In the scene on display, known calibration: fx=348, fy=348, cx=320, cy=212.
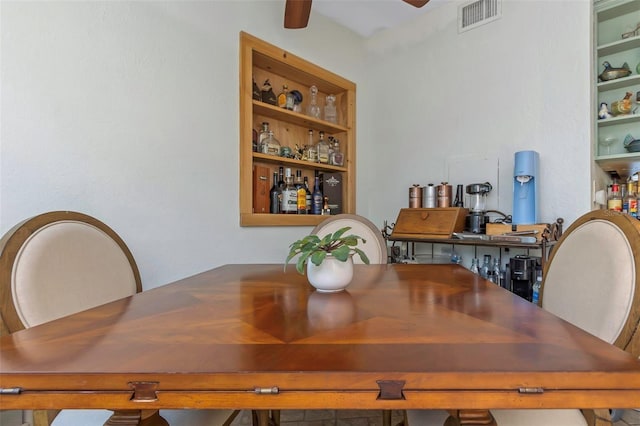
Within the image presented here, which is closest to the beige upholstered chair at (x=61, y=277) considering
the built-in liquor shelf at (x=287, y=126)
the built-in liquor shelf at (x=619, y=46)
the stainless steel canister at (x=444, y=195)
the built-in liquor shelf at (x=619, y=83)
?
the built-in liquor shelf at (x=287, y=126)

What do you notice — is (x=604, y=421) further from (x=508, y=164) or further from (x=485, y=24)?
(x=485, y=24)

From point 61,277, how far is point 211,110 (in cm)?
135

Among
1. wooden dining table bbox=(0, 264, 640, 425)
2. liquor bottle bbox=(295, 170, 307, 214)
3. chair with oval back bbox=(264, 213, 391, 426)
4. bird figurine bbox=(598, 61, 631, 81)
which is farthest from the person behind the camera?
liquor bottle bbox=(295, 170, 307, 214)

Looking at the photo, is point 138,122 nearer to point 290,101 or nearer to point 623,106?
point 290,101

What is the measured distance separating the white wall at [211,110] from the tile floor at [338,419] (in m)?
0.95

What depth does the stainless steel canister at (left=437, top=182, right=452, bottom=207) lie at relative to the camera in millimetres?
2520

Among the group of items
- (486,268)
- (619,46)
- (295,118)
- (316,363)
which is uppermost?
Result: (619,46)

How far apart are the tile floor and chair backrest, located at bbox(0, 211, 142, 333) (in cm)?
94

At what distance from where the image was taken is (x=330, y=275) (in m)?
1.05

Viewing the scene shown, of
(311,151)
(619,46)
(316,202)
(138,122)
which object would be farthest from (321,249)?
(619,46)

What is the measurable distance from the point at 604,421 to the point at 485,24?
8.71 feet

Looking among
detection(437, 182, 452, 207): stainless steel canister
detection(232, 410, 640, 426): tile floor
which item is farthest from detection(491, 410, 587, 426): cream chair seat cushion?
detection(437, 182, 452, 207): stainless steel canister

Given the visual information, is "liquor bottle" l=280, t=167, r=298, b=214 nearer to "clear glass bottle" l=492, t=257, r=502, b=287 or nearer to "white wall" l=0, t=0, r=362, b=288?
"white wall" l=0, t=0, r=362, b=288

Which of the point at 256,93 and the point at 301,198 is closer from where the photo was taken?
the point at 256,93
